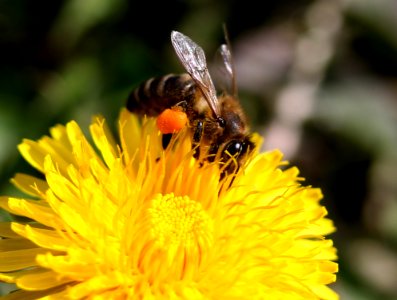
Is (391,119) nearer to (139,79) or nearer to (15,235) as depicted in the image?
(139,79)

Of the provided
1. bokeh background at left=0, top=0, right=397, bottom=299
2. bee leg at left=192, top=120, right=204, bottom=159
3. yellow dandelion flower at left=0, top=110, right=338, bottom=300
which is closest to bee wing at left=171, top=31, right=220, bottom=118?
bee leg at left=192, top=120, right=204, bottom=159

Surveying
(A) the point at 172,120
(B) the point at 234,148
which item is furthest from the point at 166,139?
(B) the point at 234,148

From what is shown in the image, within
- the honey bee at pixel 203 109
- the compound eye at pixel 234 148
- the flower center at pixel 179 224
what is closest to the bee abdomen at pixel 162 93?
the honey bee at pixel 203 109

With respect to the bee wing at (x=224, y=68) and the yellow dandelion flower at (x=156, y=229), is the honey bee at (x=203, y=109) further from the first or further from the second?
the bee wing at (x=224, y=68)

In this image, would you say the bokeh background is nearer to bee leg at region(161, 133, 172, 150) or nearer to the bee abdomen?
the bee abdomen

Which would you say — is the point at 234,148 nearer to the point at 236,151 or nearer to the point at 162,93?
the point at 236,151
